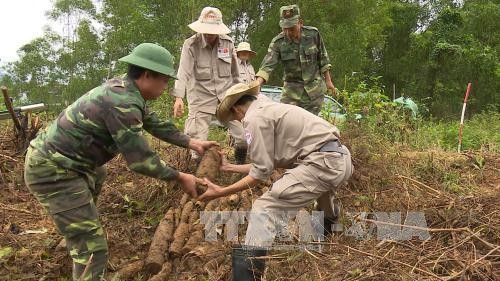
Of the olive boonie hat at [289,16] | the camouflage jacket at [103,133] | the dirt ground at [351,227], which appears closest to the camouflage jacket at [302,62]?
the olive boonie hat at [289,16]

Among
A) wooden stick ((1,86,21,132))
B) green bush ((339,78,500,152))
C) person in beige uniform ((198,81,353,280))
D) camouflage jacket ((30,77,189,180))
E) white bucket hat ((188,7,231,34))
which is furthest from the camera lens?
green bush ((339,78,500,152))

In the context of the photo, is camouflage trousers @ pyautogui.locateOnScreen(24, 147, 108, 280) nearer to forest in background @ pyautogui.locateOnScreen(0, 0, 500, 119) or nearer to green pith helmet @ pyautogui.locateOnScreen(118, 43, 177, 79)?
green pith helmet @ pyautogui.locateOnScreen(118, 43, 177, 79)

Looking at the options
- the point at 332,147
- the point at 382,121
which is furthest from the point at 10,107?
the point at 382,121

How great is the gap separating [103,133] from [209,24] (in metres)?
2.58

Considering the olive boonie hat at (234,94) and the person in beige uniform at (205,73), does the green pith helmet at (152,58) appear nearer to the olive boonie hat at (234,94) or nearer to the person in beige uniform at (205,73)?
the olive boonie hat at (234,94)

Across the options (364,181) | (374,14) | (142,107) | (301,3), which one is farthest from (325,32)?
(142,107)

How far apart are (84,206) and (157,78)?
877 millimetres

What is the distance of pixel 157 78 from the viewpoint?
3.04 m

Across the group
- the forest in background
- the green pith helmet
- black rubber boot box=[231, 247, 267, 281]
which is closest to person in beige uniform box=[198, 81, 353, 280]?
black rubber boot box=[231, 247, 267, 281]

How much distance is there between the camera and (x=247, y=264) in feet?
10.9

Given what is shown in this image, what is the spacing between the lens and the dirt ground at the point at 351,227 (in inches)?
128

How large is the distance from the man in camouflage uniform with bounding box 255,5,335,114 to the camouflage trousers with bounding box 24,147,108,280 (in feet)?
10.7

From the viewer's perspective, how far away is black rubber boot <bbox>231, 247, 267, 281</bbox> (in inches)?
130

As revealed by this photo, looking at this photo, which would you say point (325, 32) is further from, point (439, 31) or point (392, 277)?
point (392, 277)
